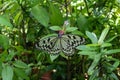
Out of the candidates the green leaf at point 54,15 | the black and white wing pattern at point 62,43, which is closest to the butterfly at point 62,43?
the black and white wing pattern at point 62,43

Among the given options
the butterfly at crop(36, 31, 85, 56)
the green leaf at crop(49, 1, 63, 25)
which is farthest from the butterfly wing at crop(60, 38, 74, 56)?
the green leaf at crop(49, 1, 63, 25)

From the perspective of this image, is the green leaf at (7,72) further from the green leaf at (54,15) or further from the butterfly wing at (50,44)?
the green leaf at (54,15)

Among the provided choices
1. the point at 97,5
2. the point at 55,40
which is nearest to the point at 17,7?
the point at 55,40

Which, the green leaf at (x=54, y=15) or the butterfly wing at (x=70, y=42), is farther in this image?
the green leaf at (x=54, y=15)

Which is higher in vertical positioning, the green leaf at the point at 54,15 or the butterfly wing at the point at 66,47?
the green leaf at the point at 54,15

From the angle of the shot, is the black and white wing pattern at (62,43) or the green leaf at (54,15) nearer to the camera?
the black and white wing pattern at (62,43)

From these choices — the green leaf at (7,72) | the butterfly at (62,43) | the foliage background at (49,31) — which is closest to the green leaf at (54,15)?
the foliage background at (49,31)

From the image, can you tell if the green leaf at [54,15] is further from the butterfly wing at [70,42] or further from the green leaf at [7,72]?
the green leaf at [7,72]

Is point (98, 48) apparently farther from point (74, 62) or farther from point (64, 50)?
point (74, 62)

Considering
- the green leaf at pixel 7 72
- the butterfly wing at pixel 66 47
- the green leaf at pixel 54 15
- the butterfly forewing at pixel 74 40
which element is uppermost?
the green leaf at pixel 54 15
